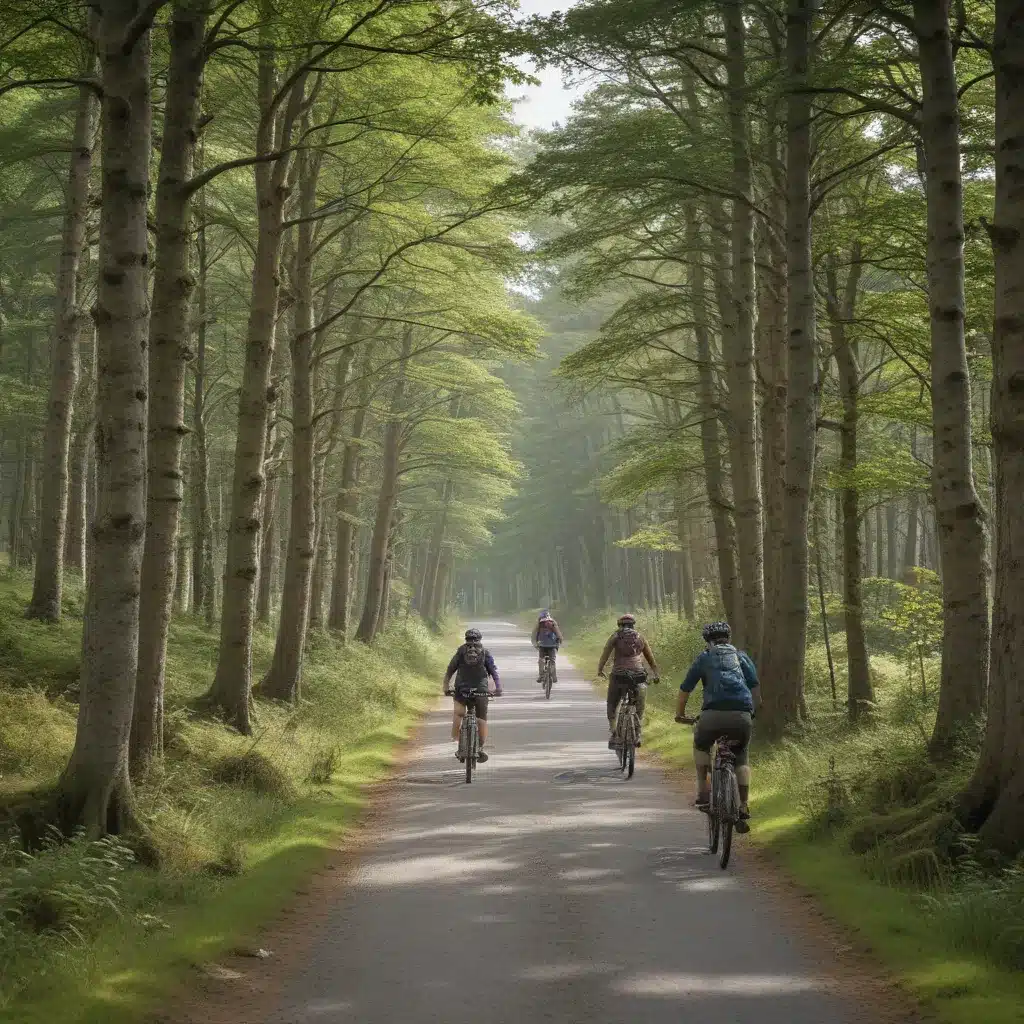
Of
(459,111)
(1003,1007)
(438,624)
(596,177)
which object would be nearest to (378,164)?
(459,111)

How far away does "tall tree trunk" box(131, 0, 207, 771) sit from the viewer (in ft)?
36.7

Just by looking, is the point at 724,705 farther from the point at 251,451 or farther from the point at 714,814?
the point at 251,451

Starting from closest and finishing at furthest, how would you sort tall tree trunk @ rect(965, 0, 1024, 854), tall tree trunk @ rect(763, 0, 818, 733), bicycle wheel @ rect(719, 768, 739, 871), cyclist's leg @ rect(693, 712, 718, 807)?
1. tall tree trunk @ rect(965, 0, 1024, 854)
2. bicycle wheel @ rect(719, 768, 739, 871)
3. cyclist's leg @ rect(693, 712, 718, 807)
4. tall tree trunk @ rect(763, 0, 818, 733)

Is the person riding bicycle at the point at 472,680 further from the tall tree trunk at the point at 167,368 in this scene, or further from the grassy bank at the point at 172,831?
the tall tree trunk at the point at 167,368

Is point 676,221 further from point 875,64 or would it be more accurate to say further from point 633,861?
point 633,861

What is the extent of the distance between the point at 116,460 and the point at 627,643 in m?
8.67

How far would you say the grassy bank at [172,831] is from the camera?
618 centimetres

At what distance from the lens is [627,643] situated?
15867 millimetres

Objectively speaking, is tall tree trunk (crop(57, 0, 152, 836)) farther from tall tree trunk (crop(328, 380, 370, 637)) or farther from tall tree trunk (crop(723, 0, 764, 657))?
tall tree trunk (crop(328, 380, 370, 637))

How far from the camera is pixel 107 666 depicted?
8.73 m

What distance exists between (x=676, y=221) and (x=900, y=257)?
7625mm

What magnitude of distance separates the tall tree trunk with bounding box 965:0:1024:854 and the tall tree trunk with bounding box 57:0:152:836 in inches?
244

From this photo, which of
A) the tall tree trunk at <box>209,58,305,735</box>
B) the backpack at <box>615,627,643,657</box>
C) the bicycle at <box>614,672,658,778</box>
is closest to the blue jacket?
the bicycle at <box>614,672,658,778</box>

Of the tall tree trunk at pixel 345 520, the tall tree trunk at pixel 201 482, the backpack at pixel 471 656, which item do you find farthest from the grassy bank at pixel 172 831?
the tall tree trunk at pixel 345 520
